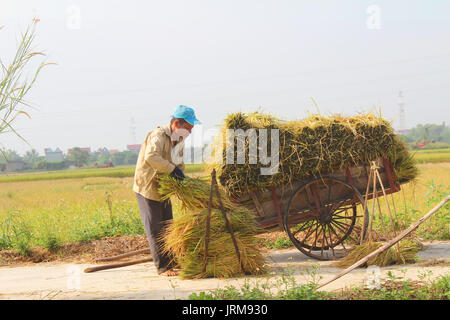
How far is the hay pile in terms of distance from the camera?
5547 mm

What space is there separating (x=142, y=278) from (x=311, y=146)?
8.56 ft

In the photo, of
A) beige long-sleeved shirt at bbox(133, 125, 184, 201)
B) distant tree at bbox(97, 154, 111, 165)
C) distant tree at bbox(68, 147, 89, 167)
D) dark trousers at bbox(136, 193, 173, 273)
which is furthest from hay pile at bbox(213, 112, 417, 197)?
distant tree at bbox(68, 147, 89, 167)

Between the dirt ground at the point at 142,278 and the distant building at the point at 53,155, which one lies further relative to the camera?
the distant building at the point at 53,155

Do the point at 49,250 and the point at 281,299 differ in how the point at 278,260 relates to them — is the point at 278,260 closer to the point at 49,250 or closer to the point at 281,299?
the point at 281,299

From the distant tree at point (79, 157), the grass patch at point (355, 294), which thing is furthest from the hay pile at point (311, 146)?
the distant tree at point (79, 157)

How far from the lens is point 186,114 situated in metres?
5.41

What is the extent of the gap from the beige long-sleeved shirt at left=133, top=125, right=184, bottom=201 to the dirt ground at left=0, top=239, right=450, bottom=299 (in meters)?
1.05

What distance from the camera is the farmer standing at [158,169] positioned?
5.41 metres

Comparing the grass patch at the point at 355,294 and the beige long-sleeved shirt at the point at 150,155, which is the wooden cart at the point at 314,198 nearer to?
the beige long-sleeved shirt at the point at 150,155

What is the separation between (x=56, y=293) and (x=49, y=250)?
9.35 ft

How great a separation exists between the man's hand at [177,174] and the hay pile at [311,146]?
0.46 metres

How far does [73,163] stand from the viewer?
56.8 meters

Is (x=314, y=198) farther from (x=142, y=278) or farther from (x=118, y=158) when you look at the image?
(x=118, y=158)
